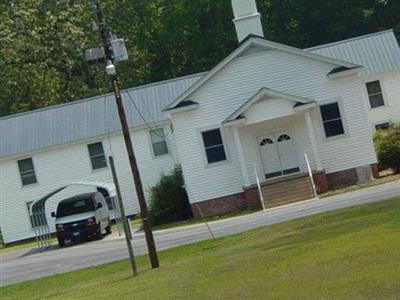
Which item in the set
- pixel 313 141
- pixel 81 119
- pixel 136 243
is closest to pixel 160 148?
pixel 81 119

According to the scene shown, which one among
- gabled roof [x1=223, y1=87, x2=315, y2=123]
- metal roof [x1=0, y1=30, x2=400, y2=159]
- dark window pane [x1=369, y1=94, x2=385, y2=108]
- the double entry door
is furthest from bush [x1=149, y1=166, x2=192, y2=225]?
dark window pane [x1=369, y1=94, x2=385, y2=108]

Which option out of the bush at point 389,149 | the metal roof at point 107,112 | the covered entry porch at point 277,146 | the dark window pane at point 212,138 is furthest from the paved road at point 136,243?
the metal roof at point 107,112

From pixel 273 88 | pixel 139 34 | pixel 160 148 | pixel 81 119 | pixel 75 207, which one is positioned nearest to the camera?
pixel 273 88

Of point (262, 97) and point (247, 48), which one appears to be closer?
point (262, 97)

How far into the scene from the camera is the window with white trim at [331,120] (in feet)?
146

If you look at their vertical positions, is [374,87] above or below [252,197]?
above

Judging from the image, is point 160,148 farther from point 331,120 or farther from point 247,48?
point 331,120

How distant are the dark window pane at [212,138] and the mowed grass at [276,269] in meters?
17.0

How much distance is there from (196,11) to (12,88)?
51.9 ft

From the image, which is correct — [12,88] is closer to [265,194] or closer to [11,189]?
[11,189]

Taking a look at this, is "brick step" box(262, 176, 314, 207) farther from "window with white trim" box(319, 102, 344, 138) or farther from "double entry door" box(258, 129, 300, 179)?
"window with white trim" box(319, 102, 344, 138)

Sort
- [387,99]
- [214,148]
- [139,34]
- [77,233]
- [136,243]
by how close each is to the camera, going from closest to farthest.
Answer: [136,243]
[77,233]
[214,148]
[387,99]
[139,34]

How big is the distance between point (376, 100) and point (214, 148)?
1390 cm

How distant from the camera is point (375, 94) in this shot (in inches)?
2169
